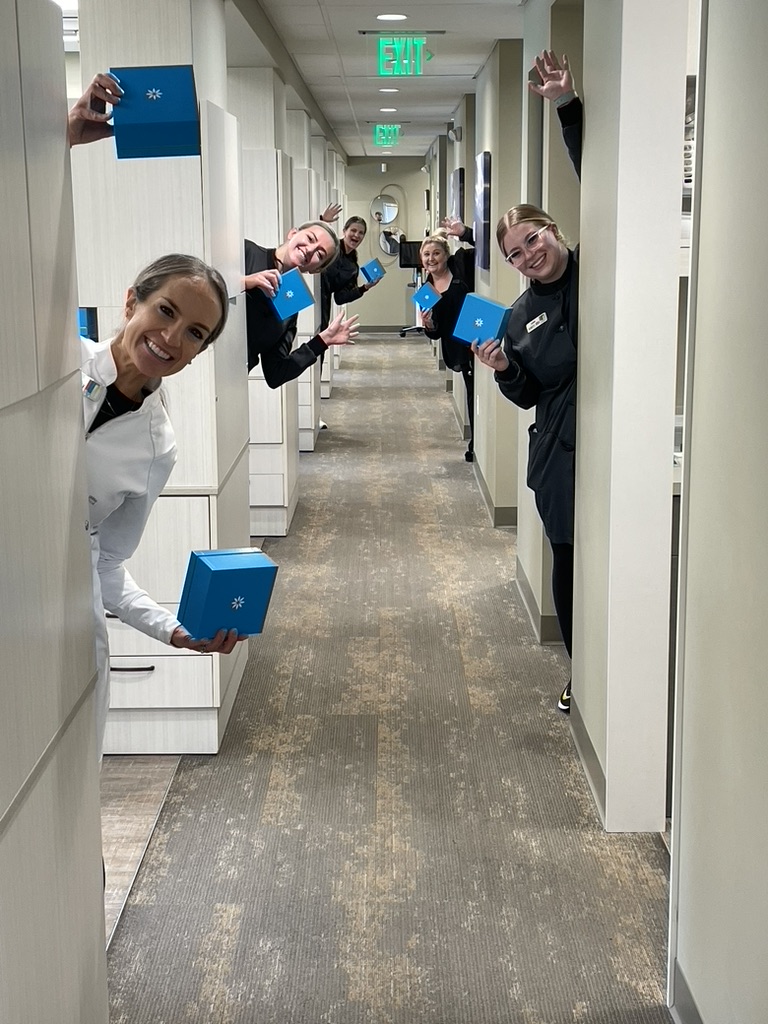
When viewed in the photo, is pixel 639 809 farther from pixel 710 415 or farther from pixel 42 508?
pixel 42 508

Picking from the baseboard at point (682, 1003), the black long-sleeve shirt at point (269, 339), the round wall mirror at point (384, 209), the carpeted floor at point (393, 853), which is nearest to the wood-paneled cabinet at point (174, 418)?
the carpeted floor at point (393, 853)

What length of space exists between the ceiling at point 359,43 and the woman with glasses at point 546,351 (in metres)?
1.83

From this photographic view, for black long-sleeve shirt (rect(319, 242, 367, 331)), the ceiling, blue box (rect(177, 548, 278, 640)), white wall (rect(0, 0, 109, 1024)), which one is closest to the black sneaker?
blue box (rect(177, 548, 278, 640))

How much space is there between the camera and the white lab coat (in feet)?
8.36

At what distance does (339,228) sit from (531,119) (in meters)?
13.1

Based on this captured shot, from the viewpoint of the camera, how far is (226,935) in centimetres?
296

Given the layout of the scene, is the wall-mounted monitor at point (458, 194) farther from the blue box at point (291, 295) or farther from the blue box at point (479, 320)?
the blue box at point (479, 320)

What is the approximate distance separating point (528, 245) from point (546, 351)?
347 millimetres

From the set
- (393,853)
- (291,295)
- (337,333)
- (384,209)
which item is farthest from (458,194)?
(384,209)

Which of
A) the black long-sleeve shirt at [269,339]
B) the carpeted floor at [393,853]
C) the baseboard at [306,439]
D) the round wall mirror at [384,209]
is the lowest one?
the carpeted floor at [393,853]

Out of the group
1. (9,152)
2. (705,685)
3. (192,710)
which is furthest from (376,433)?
(9,152)

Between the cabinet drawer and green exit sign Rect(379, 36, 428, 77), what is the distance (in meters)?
3.72

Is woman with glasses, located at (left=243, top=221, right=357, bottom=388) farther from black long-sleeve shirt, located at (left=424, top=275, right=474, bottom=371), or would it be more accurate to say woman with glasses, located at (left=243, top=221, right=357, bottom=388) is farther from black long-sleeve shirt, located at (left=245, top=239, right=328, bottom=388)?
black long-sleeve shirt, located at (left=424, top=275, right=474, bottom=371)

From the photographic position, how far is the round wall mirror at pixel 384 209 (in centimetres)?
2183
